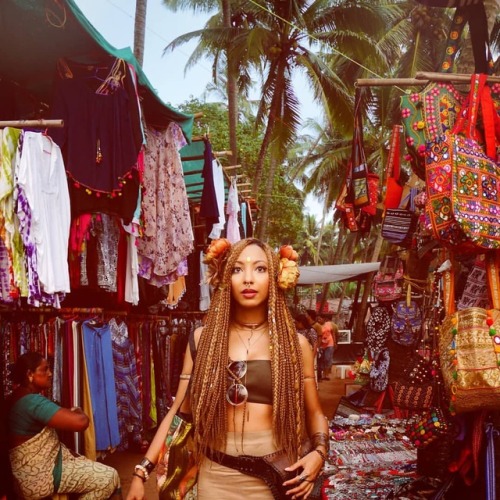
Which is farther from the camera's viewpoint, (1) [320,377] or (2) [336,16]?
(1) [320,377]

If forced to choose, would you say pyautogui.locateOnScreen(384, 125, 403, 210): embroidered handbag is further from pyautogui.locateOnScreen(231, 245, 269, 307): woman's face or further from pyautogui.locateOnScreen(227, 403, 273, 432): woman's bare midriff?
pyautogui.locateOnScreen(227, 403, 273, 432): woman's bare midriff

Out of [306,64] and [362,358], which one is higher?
[306,64]

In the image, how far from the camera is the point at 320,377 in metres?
18.0

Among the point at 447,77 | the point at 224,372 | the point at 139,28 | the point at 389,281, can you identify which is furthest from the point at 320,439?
the point at 139,28

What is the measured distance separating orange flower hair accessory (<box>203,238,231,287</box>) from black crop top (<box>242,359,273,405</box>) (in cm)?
46

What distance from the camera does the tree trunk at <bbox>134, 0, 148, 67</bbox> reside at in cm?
1151

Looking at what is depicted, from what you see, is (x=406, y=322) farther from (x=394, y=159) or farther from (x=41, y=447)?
(x=41, y=447)

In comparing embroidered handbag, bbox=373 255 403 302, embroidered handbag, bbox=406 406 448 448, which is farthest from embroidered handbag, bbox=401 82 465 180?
embroidered handbag, bbox=373 255 403 302

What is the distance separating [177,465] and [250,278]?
2.96 ft

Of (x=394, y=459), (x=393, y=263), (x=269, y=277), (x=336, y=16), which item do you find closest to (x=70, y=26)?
(x=269, y=277)

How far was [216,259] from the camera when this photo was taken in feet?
9.46

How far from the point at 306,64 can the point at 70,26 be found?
11.9m

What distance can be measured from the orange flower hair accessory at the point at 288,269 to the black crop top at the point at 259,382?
375 mm

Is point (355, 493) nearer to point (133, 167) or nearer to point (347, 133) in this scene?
point (133, 167)
